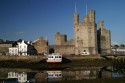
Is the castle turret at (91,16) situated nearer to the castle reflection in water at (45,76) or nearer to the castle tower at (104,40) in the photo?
the castle tower at (104,40)

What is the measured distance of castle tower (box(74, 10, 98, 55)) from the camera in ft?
257

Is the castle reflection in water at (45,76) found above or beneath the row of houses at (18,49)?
beneath

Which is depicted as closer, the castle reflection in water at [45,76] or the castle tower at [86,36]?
the castle reflection in water at [45,76]

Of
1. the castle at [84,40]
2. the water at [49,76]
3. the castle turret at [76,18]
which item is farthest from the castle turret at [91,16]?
the water at [49,76]

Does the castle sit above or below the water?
above

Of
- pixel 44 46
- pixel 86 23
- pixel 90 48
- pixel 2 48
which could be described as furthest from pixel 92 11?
pixel 2 48

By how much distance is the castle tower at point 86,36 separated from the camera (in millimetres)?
78188

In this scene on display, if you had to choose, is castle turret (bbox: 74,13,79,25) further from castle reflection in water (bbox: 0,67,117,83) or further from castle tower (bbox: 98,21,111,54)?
castle reflection in water (bbox: 0,67,117,83)

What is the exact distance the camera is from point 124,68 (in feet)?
152

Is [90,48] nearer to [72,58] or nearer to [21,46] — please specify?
[72,58]

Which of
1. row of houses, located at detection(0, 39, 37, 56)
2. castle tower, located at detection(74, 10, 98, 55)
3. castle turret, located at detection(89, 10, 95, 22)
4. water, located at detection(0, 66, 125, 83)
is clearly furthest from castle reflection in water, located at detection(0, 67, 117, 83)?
row of houses, located at detection(0, 39, 37, 56)

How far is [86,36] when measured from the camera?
78.6 meters

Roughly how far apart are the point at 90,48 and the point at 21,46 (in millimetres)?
19537

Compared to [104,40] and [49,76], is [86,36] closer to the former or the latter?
[104,40]
